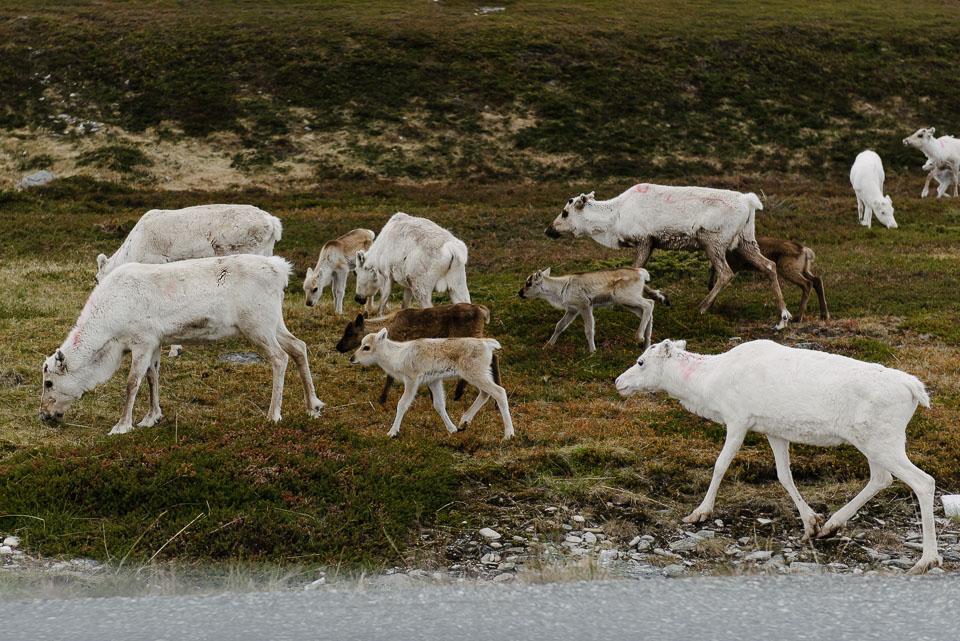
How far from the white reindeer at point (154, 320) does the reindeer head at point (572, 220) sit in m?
8.07

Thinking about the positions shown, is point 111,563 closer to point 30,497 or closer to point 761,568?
point 30,497

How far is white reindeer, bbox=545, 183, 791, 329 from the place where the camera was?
1633 cm

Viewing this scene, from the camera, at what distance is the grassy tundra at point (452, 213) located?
888 cm

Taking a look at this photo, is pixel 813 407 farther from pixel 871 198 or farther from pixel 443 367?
pixel 871 198

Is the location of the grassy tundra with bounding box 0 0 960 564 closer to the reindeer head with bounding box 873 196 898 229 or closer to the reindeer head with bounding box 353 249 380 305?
the reindeer head with bounding box 353 249 380 305

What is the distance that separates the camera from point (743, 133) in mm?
41781

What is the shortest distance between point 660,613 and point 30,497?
5937 mm

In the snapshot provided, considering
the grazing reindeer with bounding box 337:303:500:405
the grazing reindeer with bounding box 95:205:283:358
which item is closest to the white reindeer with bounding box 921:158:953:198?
the grazing reindeer with bounding box 337:303:500:405

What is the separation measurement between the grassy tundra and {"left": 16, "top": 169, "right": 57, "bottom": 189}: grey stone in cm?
99

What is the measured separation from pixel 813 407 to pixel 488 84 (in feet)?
130

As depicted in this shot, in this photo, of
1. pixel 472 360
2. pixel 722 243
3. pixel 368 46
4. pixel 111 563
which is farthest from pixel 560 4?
pixel 111 563

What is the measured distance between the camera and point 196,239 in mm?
15547

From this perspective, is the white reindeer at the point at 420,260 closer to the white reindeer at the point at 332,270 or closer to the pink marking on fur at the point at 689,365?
the white reindeer at the point at 332,270

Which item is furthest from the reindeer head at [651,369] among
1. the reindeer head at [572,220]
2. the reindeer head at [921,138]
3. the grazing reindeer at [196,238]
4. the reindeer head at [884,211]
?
the reindeer head at [921,138]
